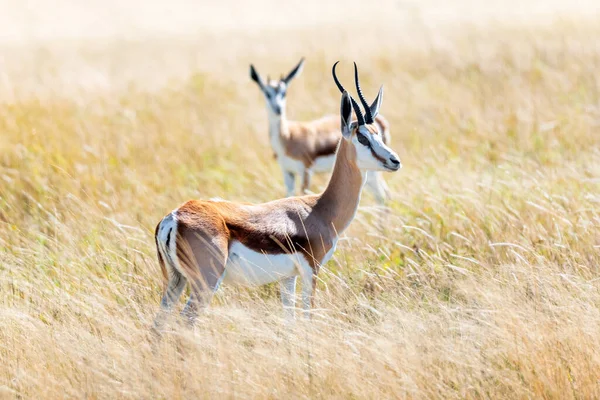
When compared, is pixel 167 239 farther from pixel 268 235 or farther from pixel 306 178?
pixel 306 178

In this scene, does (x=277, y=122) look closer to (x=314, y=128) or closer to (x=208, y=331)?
(x=314, y=128)

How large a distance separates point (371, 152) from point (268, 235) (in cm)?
98

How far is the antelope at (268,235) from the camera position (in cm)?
468

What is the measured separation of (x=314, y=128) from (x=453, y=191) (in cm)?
296

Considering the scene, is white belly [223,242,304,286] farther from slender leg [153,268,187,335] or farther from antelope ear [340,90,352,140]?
antelope ear [340,90,352,140]

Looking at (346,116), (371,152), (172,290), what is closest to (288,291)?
(172,290)

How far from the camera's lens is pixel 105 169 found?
28.8ft

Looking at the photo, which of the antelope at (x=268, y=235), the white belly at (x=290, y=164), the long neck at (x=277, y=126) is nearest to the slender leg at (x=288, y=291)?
the antelope at (x=268, y=235)

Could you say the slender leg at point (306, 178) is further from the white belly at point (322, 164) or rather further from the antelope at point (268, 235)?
the antelope at point (268, 235)

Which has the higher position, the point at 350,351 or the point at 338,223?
the point at 338,223

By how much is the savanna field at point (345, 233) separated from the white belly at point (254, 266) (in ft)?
0.74

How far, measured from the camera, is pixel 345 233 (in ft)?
22.3

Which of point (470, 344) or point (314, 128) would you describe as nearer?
point (470, 344)

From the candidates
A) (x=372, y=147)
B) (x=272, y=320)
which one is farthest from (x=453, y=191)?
(x=272, y=320)
